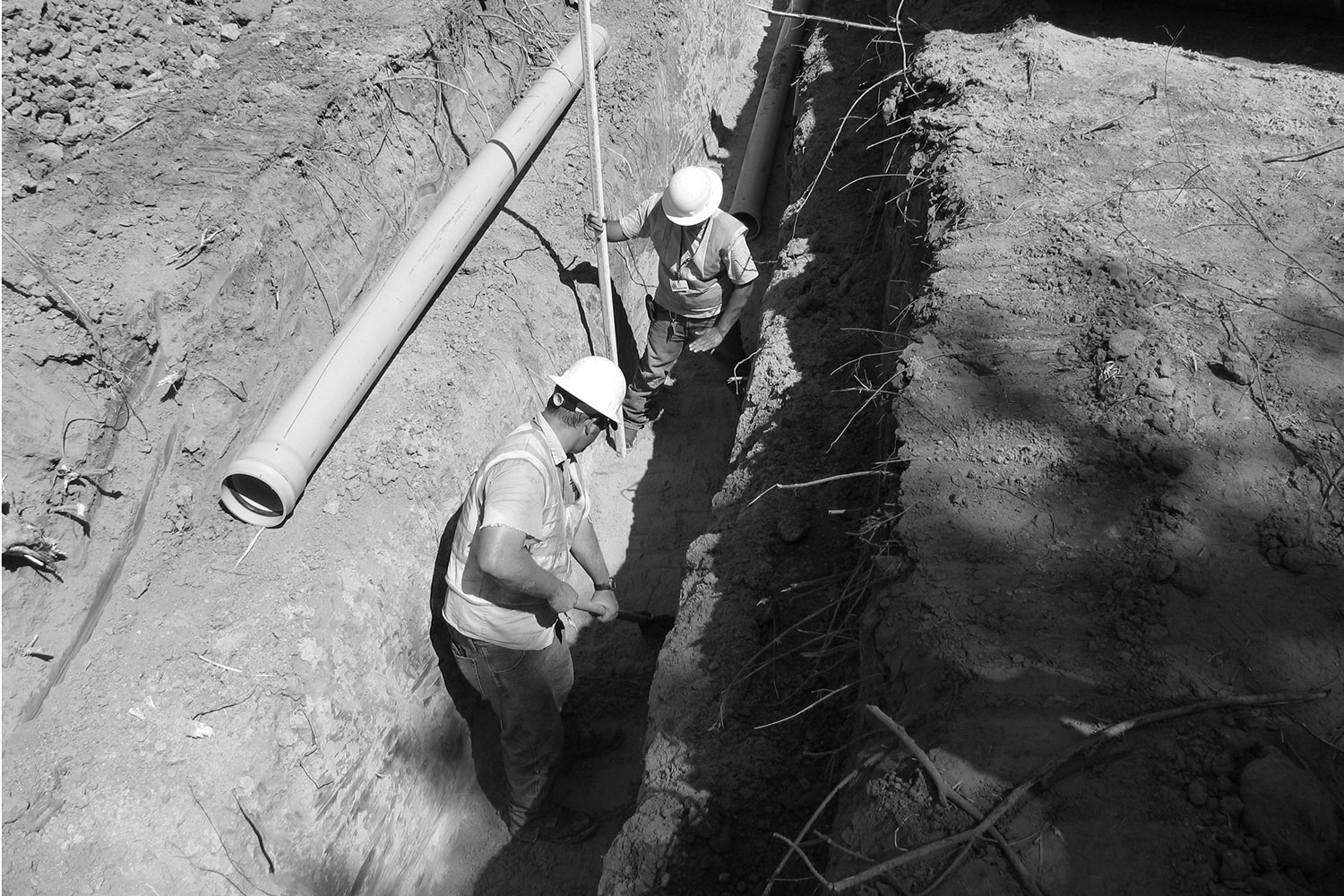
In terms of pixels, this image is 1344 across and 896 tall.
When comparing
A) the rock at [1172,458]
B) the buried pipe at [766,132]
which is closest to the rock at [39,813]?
the rock at [1172,458]

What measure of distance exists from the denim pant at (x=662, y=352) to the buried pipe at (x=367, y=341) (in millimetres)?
1384

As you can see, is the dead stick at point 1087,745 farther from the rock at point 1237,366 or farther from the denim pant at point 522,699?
the denim pant at point 522,699

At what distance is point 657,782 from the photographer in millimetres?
3043

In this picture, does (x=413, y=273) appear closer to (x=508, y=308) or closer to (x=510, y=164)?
(x=508, y=308)

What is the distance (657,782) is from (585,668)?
1793mm

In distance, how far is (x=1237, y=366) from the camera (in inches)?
105

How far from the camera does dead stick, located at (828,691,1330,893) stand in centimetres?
191

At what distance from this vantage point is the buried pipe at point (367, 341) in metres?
3.77

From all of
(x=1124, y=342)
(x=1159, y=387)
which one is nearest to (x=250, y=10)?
(x=1124, y=342)

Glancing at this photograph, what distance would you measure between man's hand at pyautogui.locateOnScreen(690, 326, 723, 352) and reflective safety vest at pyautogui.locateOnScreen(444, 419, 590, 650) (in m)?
2.06

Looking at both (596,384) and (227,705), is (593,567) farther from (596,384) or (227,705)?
(227,705)

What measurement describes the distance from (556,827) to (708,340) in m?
3.21

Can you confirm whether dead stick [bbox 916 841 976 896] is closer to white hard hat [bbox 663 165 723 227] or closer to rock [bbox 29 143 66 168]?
white hard hat [bbox 663 165 723 227]

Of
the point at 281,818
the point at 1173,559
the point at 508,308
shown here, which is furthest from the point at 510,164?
the point at 1173,559
